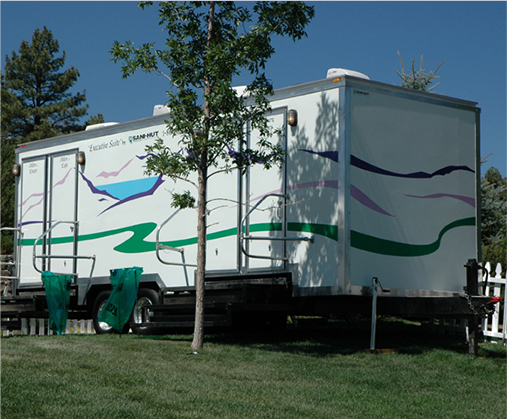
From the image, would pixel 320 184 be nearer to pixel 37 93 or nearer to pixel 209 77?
pixel 209 77

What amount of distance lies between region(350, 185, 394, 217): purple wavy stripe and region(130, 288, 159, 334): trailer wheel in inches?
150

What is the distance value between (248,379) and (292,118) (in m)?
3.89

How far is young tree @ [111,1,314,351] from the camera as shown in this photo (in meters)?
9.20

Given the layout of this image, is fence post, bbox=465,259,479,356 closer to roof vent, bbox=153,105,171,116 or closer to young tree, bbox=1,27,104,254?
roof vent, bbox=153,105,171,116

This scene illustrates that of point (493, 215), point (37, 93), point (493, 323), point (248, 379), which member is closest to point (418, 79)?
point (493, 215)

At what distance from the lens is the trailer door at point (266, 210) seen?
9.66 meters

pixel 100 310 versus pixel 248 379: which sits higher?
pixel 100 310

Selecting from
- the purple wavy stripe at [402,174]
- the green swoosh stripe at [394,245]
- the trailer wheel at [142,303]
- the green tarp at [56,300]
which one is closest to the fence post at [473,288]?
the green swoosh stripe at [394,245]

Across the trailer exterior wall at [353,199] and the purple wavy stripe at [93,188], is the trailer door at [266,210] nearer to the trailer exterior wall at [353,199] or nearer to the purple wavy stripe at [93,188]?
the trailer exterior wall at [353,199]

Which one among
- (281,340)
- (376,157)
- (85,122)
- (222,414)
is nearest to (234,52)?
(376,157)

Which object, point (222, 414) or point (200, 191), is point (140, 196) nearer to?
point (200, 191)

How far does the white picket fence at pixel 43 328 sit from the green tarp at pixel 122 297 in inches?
65.6

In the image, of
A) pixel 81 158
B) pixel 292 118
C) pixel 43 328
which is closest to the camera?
pixel 292 118

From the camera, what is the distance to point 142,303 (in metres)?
11.5
